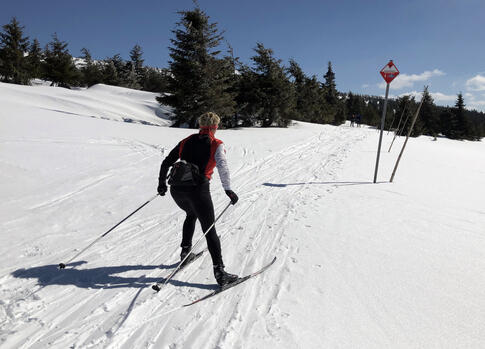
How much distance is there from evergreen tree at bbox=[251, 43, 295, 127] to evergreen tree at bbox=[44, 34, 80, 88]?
94.9ft

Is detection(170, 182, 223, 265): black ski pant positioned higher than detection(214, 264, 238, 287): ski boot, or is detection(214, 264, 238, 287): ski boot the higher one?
detection(170, 182, 223, 265): black ski pant

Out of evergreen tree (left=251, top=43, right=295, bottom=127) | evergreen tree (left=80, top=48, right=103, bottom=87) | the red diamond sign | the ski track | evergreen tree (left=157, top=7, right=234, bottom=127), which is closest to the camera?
the ski track

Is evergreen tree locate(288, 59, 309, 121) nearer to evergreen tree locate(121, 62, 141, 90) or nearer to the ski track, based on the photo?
the ski track

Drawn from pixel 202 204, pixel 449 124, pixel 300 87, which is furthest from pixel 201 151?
pixel 449 124

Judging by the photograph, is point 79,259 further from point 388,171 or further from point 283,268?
point 388,171

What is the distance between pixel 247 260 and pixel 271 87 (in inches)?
731

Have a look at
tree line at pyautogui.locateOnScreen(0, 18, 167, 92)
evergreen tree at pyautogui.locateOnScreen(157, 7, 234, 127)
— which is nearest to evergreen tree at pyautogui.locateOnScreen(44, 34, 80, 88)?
tree line at pyautogui.locateOnScreen(0, 18, 167, 92)

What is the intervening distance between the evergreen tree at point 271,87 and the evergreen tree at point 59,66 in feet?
94.9

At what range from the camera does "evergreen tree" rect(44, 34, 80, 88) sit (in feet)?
116

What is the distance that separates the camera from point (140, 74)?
5894 cm

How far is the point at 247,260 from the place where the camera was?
396 cm

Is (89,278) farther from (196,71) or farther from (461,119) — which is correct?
(461,119)

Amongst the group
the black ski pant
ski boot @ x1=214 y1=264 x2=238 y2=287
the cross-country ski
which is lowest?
the cross-country ski

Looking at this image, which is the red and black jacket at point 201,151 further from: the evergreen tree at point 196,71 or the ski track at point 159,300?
the evergreen tree at point 196,71
